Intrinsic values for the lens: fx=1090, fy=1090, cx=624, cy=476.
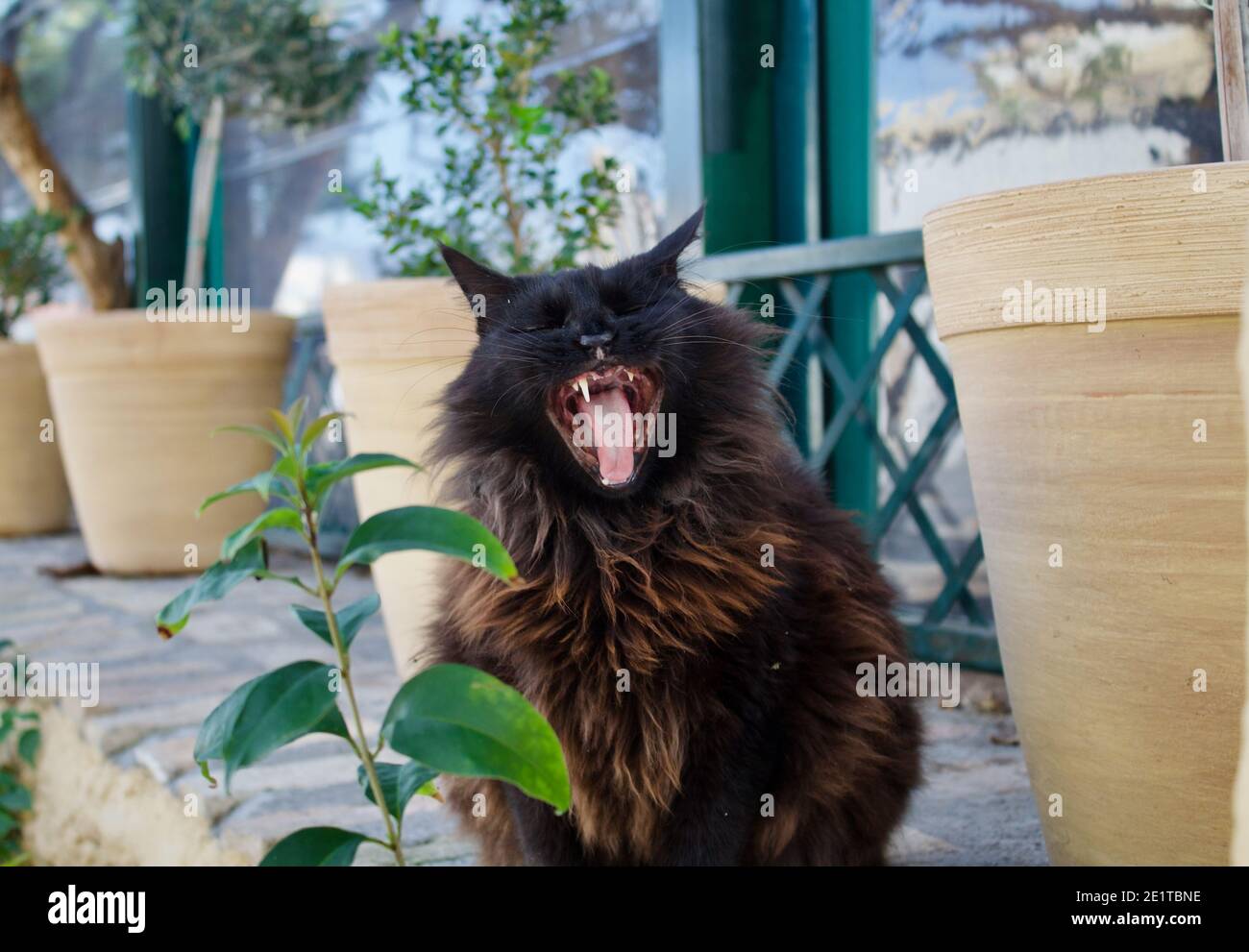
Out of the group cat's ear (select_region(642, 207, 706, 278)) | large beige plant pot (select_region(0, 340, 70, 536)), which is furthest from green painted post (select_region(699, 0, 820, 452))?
large beige plant pot (select_region(0, 340, 70, 536))

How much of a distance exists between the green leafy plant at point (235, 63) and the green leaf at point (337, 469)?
368cm

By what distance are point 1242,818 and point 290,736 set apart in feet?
2.55

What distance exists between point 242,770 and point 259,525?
1714 mm

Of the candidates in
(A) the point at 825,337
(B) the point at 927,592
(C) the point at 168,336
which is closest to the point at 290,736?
(A) the point at 825,337

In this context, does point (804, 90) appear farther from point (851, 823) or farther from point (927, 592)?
point (851, 823)

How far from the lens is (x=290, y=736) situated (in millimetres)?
945

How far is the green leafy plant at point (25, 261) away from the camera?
5.40 metres

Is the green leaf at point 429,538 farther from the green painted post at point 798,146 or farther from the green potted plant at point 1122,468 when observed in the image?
the green painted post at point 798,146

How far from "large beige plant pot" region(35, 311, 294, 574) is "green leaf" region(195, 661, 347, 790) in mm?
3572

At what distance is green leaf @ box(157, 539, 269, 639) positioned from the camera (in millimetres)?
949

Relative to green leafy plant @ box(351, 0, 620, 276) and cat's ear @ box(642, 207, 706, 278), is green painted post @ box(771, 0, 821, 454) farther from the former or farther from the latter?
cat's ear @ box(642, 207, 706, 278)

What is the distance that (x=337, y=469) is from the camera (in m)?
0.98

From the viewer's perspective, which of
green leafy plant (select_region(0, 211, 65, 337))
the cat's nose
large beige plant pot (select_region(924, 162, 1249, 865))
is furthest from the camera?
green leafy plant (select_region(0, 211, 65, 337))

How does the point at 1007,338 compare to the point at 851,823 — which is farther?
the point at 851,823
